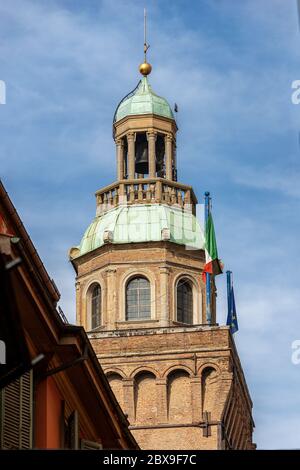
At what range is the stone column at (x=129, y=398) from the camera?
69375mm

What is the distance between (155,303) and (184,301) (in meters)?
1.60

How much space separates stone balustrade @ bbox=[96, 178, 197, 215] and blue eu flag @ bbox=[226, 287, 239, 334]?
15.2ft

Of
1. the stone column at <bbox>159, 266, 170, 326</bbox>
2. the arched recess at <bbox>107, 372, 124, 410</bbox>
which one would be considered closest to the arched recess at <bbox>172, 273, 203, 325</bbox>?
the stone column at <bbox>159, 266, 170, 326</bbox>

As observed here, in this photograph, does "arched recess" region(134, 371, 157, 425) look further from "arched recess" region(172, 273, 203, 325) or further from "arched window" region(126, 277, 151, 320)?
"arched recess" region(172, 273, 203, 325)

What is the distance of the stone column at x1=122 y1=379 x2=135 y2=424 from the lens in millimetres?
69375

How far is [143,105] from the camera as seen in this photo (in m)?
78.3

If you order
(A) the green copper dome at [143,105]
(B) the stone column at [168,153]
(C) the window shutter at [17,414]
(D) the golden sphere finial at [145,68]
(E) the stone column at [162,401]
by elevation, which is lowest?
(C) the window shutter at [17,414]

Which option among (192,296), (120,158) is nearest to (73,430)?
(192,296)

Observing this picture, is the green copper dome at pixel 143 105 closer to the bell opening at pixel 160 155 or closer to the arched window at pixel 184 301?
the bell opening at pixel 160 155

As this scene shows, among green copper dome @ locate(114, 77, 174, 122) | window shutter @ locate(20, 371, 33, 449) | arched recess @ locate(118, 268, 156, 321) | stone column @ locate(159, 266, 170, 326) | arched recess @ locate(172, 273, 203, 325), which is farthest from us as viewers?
green copper dome @ locate(114, 77, 174, 122)

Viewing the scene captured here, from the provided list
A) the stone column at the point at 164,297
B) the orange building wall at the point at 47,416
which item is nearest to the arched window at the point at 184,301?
the stone column at the point at 164,297

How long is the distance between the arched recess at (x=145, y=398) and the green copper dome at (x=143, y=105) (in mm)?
12902
